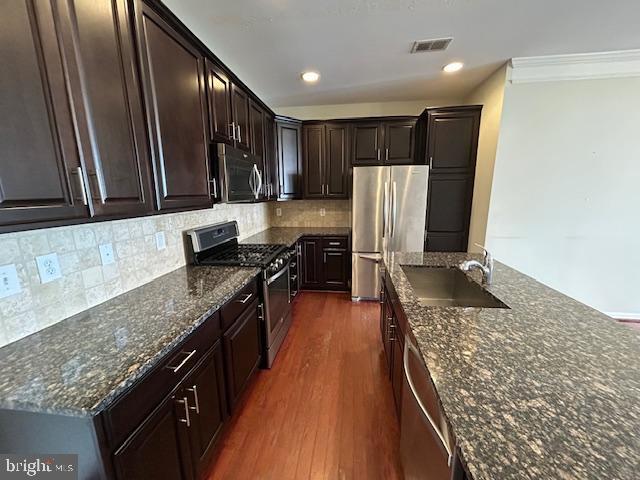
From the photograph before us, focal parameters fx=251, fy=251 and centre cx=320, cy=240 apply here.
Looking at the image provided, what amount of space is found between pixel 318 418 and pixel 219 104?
234 cm

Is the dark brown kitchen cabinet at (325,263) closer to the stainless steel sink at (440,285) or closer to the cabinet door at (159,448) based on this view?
the stainless steel sink at (440,285)

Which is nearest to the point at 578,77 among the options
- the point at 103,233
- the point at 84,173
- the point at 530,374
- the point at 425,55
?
the point at 425,55

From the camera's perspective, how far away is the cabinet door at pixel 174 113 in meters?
1.25

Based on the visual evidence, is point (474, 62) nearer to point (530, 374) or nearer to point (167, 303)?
point (530, 374)

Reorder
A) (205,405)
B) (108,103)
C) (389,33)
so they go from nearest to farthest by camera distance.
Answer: (108,103) → (205,405) → (389,33)

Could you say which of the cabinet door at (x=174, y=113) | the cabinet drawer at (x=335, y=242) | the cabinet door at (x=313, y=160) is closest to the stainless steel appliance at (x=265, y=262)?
Answer: the cabinet door at (x=174, y=113)

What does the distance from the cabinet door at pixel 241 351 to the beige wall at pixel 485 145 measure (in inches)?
107

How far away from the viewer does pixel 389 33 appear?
1993mm

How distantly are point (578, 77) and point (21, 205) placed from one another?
165 inches

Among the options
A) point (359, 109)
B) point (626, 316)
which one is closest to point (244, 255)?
point (359, 109)

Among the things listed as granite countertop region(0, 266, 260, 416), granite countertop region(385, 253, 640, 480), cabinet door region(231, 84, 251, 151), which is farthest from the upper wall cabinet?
granite countertop region(0, 266, 260, 416)

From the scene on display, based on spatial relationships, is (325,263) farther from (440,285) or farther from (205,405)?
(205,405)

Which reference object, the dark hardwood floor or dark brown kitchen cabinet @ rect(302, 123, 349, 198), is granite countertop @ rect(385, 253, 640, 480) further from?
dark brown kitchen cabinet @ rect(302, 123, 349, 198)

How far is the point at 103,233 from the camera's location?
135 centimetres
